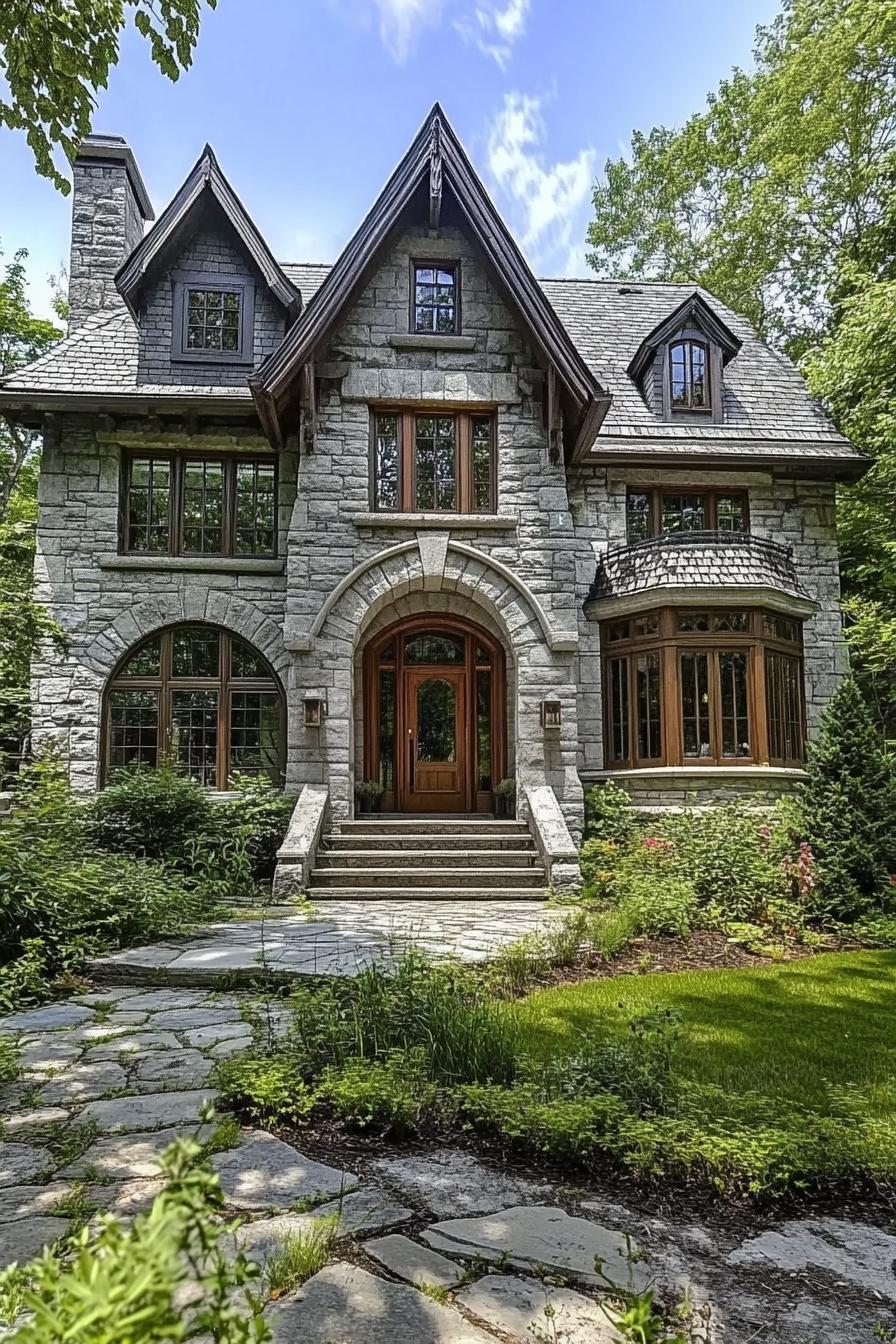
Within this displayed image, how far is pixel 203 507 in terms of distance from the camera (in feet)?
42.0

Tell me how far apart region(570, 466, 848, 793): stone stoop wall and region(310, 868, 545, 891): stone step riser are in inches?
116

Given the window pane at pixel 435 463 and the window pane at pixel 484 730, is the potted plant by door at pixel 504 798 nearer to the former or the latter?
the window pane at pixel 484 730

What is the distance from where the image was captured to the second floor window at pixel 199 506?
12.6m

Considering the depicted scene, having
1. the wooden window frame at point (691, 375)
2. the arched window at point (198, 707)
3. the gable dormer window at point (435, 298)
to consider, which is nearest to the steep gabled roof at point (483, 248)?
the gable dormer window at point (435, 298)

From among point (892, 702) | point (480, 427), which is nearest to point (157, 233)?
point (480, 427)

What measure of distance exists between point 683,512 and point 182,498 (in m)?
7.64

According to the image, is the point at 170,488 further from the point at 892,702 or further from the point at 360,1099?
the point at 892,702

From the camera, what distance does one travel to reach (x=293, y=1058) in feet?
11.9

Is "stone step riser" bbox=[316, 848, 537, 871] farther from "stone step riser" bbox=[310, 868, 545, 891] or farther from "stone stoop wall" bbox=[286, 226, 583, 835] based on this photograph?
"stone stoop wall" bbox=[286, 226, 583, 835]

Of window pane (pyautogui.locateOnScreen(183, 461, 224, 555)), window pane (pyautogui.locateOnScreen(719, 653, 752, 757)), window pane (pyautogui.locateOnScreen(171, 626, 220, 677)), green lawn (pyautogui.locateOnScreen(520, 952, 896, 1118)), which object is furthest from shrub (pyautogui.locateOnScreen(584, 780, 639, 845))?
window pane (pyautogui.locateOnScreen(183, 461, 224, 555))

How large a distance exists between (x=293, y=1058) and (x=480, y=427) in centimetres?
1023

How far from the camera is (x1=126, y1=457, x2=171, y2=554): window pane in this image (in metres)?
12.6

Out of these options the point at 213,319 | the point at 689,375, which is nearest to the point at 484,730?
the point at 689,375

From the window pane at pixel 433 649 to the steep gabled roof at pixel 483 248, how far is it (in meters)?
3.84
